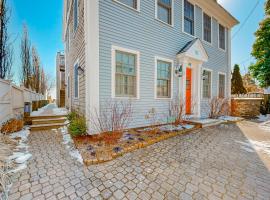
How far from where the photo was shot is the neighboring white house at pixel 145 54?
4.36 metres

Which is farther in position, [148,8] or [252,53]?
[252,53]

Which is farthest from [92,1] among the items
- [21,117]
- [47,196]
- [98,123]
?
[21,117]

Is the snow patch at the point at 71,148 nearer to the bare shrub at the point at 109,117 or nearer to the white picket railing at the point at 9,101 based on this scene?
the bare shrub at the point at 109,117

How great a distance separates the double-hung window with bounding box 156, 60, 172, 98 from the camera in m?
5.98

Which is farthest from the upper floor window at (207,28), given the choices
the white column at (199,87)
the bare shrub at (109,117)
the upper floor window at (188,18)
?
the bare shrub at (109,117)

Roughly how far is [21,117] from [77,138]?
3.28m

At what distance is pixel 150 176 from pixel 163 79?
4.40 m

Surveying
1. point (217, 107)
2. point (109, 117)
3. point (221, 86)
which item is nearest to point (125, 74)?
point (109, 117)

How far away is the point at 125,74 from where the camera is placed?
16.5ft

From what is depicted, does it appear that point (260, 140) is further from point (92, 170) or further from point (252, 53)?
point (252, 53)

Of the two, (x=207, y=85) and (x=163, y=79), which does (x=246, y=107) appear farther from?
(x=163, y=79)

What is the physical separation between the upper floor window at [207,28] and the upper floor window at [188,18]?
4.20 feet

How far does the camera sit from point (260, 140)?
4605 mm

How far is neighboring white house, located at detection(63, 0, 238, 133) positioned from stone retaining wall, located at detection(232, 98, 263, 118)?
2.34 meters
